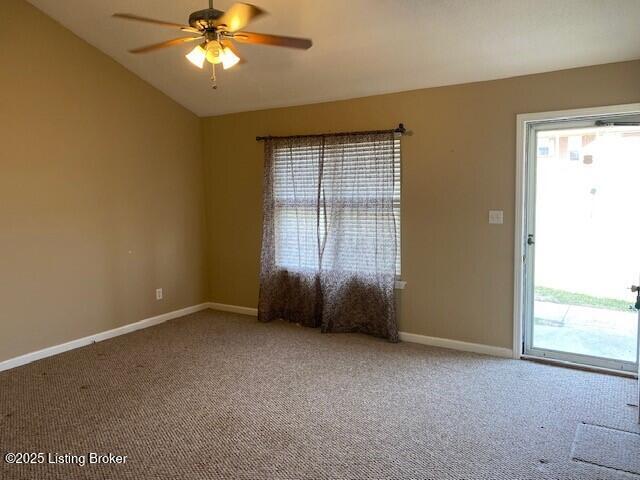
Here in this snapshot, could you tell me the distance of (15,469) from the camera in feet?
7.28

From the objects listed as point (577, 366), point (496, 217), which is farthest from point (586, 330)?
point (496, 217)

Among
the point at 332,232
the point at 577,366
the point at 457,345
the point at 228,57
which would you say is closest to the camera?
the point at 228,57

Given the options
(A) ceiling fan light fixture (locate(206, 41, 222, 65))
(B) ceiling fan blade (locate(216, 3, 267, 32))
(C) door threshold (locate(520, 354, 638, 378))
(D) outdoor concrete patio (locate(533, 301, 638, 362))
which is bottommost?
(C) door threshold (locate(520, 354, 638, 378))

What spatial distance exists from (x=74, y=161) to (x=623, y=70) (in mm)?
4468

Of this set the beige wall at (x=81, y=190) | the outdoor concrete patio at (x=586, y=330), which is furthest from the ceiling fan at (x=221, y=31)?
the outdoor concrete patio at (x=586, y=330)

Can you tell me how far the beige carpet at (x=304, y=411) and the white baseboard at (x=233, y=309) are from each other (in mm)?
1014

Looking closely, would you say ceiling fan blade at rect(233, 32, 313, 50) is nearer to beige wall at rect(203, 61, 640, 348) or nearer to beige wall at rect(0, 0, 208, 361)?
beige wall at rect(203, 61, 640, 348)

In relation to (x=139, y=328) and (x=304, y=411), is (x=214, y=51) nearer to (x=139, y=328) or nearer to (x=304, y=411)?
(x=304, y=411)

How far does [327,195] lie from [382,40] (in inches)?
60.9

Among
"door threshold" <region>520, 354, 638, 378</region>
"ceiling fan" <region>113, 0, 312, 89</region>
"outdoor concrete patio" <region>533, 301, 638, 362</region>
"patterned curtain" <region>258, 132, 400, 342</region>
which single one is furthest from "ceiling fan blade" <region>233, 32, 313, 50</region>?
"door threshold" <region>520, 354, 638, 378</region>

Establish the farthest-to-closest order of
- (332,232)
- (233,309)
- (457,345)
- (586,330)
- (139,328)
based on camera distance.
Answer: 1. (233,309)
2. (139,328)
3. (332,232)
4. (457,345)
5. (586,330)

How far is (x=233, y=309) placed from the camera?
5242 millimetres

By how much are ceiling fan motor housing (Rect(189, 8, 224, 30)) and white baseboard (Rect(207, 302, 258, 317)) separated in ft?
11.0

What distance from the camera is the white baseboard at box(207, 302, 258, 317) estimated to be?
5.10 m
